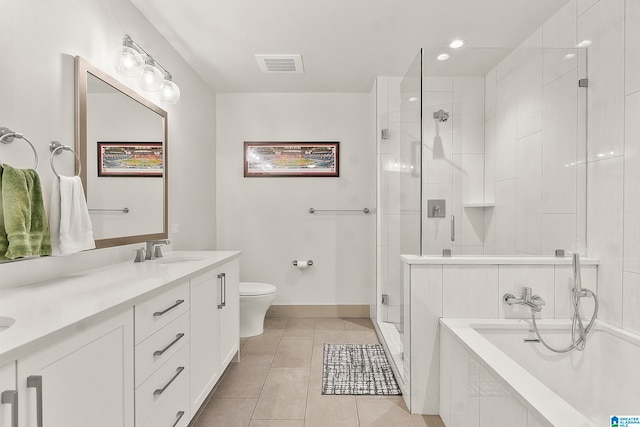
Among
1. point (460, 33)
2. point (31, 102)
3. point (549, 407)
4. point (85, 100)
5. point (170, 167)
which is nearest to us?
point (549, 407)

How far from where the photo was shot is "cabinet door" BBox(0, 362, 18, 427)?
30.0 inches

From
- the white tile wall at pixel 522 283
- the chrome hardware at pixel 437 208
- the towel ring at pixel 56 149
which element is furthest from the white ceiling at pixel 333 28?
the white tile wall at pixel 522 283

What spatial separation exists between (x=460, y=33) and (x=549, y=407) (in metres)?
2.46

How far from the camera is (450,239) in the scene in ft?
7.09

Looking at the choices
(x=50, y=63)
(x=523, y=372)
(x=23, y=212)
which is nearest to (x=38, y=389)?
(x=23, y=212)

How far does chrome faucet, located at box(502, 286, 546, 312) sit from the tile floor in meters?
0.78

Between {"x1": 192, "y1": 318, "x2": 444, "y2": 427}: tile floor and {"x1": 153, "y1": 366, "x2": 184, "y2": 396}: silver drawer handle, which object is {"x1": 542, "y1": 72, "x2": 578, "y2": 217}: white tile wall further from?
{"x1": 153, "y1": 366, "x2": 184, "y2": 396}: silver drawer handle

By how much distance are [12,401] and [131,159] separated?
1.71 meters

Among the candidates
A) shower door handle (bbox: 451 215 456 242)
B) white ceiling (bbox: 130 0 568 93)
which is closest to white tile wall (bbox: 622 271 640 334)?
shower door handle (bbox: 451 215 456 242)

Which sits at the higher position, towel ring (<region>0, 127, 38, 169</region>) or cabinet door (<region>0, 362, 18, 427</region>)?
towel ring (<region>0, 127, 38, 169</region>)

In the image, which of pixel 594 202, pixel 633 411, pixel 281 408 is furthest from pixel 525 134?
pixel 281 408

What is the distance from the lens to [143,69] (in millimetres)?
2221

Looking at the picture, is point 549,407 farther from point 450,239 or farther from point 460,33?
point 460,33

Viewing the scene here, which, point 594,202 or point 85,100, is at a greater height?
point 85,100
